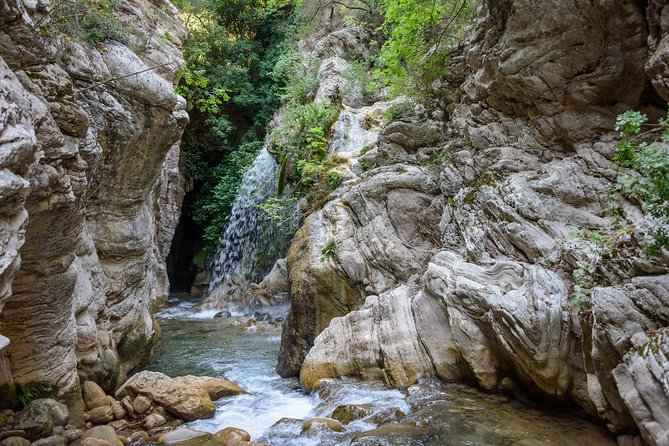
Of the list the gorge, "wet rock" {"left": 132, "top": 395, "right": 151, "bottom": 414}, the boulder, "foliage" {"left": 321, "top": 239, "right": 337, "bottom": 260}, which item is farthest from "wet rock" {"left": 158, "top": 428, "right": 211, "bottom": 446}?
"foliage" {"left": 321, "top": 239, "right": 337, "bottom": 260}

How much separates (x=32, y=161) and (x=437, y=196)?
8258 mm

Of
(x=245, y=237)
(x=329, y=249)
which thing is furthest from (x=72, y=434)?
(x=245, y=237)

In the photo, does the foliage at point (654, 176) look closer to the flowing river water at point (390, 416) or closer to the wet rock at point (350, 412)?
the flowing river water at point (390, 416)

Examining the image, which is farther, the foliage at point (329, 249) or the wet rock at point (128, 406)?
Result: the foliage at point (329, 249)

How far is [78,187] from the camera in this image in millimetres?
6035

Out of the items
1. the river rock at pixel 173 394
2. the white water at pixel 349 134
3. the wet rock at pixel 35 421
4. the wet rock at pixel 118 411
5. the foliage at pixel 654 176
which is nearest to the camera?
the foliage at pixel 654 176

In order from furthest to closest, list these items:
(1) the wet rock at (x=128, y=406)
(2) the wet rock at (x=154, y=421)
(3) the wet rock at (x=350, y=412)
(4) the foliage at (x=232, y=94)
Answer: (4) the foliage at (x=232, y=94)
(1) the wet rock at (x=128, y=406)
(2) the wet rock at (x=154, y=421)
(3) the wet rock at (x=350, y=412)

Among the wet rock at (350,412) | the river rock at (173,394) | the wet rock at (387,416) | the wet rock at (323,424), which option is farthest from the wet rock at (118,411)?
the wet rock at (387,416)

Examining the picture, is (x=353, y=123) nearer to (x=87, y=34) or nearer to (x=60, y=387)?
(x=87, y=34)

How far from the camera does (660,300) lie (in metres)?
4.14

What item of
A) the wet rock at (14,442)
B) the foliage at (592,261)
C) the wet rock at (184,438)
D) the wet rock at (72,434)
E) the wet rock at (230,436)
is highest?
the foliage at (592,261)

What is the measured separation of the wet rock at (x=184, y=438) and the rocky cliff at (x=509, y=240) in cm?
242

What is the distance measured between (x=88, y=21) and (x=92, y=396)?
625 cm

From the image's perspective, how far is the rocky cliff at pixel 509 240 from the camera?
4.61 metres
